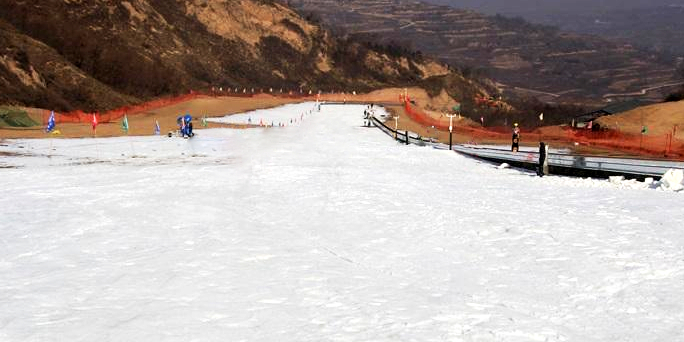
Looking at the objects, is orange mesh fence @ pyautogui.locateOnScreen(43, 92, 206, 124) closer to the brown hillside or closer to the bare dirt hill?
the brown hillside

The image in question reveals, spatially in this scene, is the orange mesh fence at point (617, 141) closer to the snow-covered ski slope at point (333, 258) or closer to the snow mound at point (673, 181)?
the snow mound at point (673, 181)

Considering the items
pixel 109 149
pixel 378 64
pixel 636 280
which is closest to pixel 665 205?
pixel 636 280

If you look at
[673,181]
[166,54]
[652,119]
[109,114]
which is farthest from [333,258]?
[166,54]

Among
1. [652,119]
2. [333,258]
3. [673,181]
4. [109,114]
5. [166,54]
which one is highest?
[166,54]

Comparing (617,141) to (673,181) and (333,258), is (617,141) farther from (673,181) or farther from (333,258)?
(333,258)

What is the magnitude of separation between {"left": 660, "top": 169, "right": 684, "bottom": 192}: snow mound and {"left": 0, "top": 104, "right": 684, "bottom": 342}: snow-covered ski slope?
31.5 inches

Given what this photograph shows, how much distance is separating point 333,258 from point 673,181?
42.3 feet

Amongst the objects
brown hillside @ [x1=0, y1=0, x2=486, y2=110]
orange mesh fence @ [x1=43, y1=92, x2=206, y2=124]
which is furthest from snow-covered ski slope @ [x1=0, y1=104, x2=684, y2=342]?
brown hillside @ [x1=0, y1=0, x2=486, y2=110]

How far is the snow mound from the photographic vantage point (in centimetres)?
2014

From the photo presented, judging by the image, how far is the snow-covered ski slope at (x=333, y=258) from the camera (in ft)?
27.8

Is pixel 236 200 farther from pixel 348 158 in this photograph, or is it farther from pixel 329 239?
pixel 348 158

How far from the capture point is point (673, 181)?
2030 centimetres

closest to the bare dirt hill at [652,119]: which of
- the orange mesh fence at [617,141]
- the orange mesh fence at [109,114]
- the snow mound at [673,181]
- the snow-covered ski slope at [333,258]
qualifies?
the orange mesh fence at [617,141]

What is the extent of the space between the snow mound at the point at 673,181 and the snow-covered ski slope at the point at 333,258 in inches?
31.5
